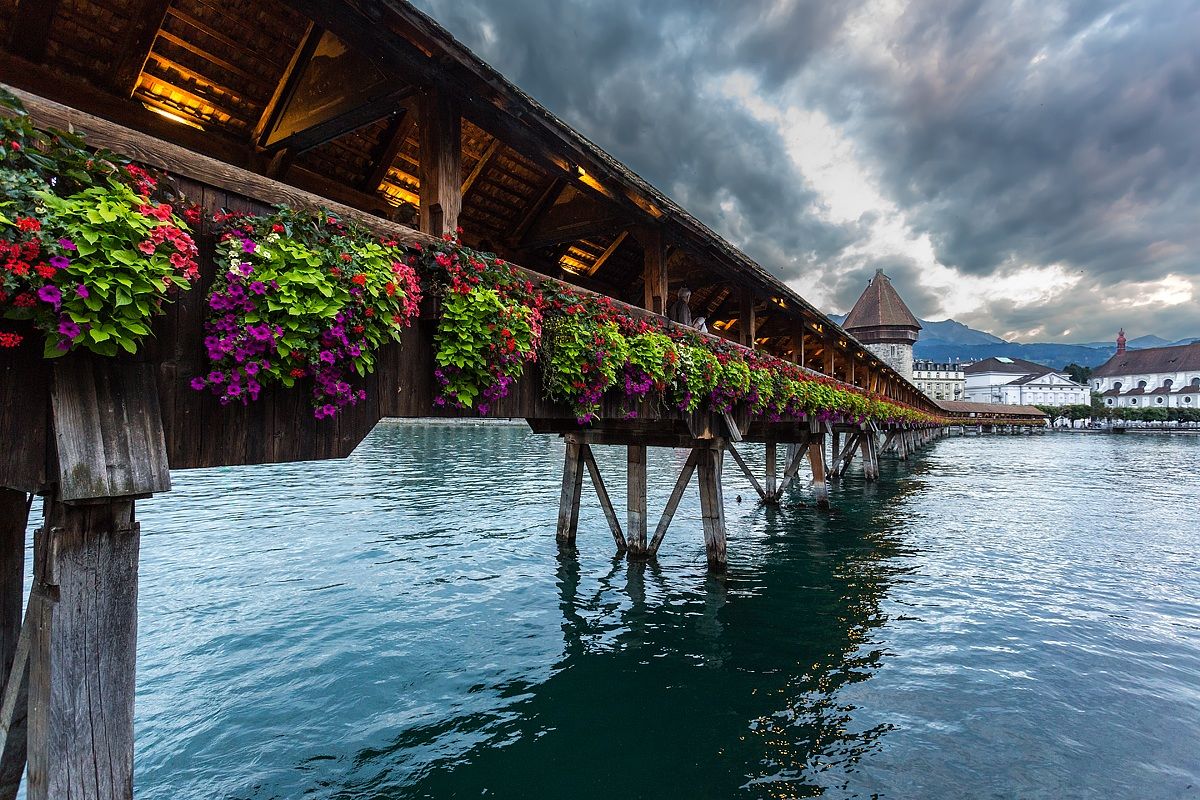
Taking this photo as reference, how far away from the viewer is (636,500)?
1144 cm

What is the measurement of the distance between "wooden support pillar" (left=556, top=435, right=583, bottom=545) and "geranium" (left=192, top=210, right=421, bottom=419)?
7.55 meters

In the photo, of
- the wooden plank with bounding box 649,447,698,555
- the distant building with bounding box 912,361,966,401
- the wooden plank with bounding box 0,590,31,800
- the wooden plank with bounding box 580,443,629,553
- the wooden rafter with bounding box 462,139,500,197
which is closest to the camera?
the wooden plank with bounding box 0,590,31,800

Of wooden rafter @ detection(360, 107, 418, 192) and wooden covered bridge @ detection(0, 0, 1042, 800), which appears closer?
wooden covered bridge @ detection(0, 0, 1042, 800)

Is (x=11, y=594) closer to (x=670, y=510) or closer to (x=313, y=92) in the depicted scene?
(x=313, y=92)

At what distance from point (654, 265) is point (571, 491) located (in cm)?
558

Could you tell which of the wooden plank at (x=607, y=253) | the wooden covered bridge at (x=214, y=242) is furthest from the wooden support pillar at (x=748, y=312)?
the wooden plank at (x=607, y=253)

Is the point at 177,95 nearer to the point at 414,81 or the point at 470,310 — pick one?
the point at 414,81

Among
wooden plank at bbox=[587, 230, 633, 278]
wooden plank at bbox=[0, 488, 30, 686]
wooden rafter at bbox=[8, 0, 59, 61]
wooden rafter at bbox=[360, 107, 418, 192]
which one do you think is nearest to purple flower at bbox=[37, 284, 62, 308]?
wooden plank at bbox=[0, 488, 30, 686]

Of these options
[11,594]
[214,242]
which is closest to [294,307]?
[214,242]

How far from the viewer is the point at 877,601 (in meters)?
9.72

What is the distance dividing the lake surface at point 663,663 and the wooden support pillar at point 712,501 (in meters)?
0.44

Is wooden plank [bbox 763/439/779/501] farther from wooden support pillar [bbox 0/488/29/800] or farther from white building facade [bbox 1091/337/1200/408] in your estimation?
white building facade [bbox 1091/337/1200/408]

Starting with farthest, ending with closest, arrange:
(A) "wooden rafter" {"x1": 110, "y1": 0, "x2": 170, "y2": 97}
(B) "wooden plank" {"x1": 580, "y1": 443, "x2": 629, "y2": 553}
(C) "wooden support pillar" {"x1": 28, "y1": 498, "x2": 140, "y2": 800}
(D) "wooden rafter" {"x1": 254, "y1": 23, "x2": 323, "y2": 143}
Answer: (B) "wooden plank" {"x1": 580, "y1": 443, "x2": 629, "y2": 553} < (D) "wooden rafter" {"x1": 254, "y1": 23, "x2": 323, "y2": 143} < (A) "wooden rafter" {"x1": 110, "y1": 0, "x2": 170, "y2": 97} < (C) "wooden support pillar" {"x1": 28, "y1": 498, "x2": 140, "y2": 800}

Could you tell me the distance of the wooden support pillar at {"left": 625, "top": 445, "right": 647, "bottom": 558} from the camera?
1118 centimetres
